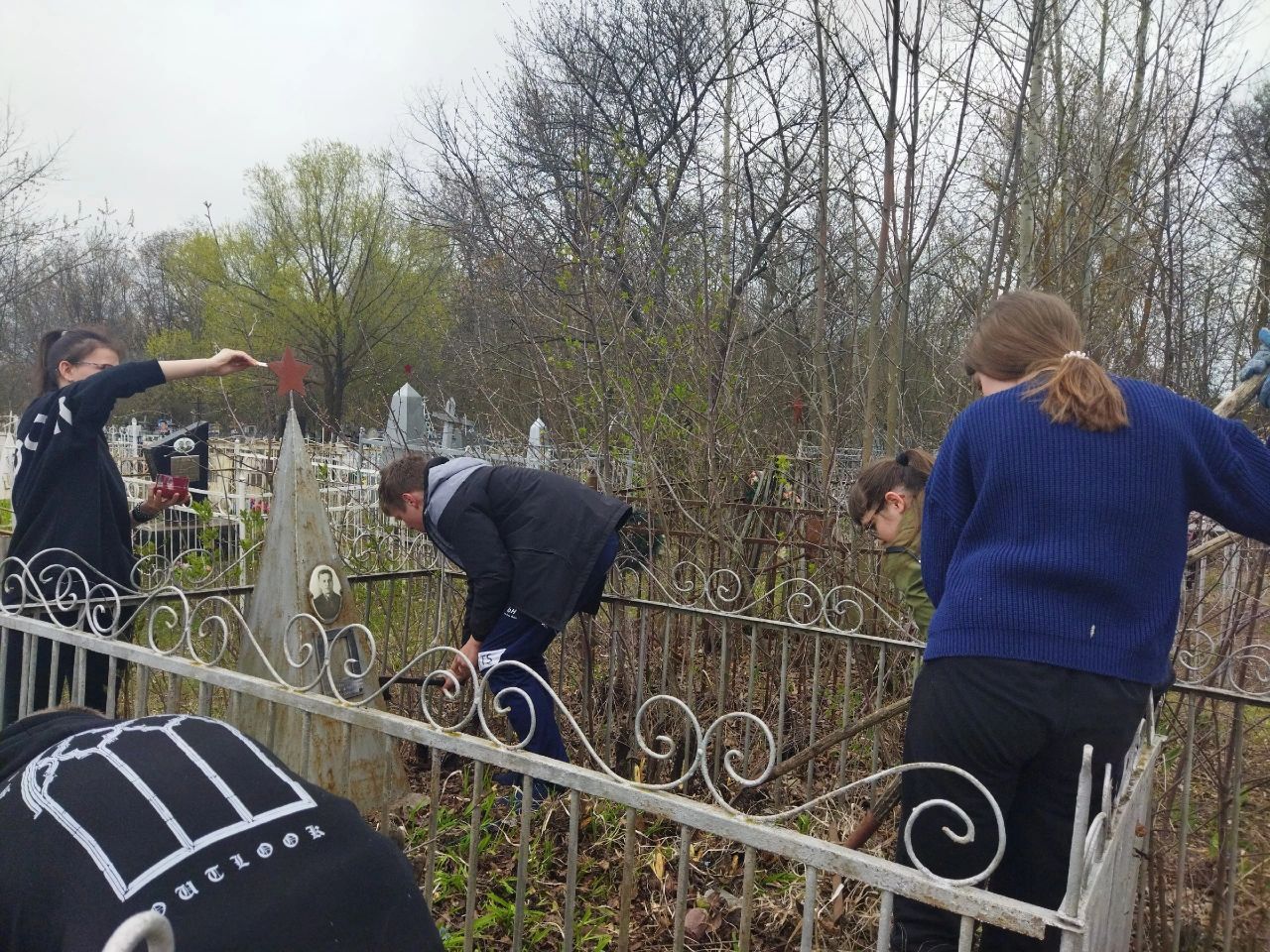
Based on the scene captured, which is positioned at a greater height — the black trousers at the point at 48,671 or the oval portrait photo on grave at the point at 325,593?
the oval portrait photo on grave at the point at 325,593

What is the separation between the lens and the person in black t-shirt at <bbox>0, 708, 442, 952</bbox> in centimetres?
120

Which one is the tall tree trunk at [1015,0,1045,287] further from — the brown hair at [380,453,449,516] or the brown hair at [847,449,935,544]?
the brown hair at [380,453,449,516]

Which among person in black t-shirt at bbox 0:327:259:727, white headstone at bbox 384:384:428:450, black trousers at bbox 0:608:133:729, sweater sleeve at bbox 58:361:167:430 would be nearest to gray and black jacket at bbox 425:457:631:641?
person in black t-shirt at bbox 0:327:259:727

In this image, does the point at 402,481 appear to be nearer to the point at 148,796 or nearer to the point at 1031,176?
the point at 148,796

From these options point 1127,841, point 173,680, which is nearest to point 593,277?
point 173,680

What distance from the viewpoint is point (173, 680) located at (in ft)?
8.52

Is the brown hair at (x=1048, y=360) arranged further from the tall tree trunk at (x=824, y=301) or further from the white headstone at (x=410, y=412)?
the white headstone at (x=410, y=412)

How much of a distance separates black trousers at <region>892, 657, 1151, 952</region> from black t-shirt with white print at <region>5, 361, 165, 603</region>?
271 centimetres

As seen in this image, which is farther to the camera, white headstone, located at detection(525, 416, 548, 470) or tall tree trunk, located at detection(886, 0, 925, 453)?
white headstone, located at detection(525, 416, 548, 470)

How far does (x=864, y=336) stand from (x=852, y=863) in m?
3.45

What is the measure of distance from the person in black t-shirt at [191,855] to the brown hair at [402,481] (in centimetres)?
200

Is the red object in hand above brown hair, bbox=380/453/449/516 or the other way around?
the other way around

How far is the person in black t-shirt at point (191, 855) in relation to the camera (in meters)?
1.20

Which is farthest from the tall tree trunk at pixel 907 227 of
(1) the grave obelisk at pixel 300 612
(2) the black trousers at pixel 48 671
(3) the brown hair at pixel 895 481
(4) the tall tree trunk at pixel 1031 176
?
(2) the black trousers at pixel 48 671
